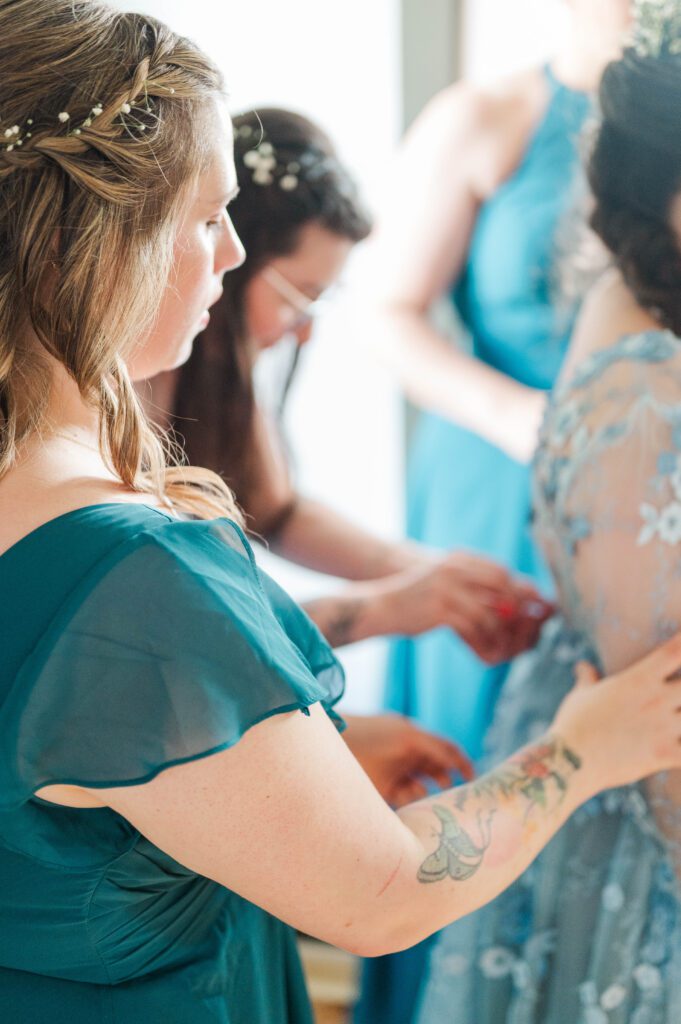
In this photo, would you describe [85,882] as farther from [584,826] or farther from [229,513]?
[584,826]

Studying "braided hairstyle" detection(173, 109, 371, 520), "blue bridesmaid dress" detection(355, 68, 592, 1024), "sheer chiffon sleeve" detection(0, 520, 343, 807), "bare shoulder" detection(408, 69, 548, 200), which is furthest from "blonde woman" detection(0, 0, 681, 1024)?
"bare shoulder" detection(408, 69, 548, 200)

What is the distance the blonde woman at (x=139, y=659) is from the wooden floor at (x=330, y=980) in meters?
1.24

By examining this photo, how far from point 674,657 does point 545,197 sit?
0.94 metres

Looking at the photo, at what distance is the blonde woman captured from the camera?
0.61 m

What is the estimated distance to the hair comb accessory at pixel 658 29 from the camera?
0.84 m

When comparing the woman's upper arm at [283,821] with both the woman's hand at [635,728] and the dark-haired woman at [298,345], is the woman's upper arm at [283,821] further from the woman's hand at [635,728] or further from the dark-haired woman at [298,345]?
the dark-haired woman at [298,345]

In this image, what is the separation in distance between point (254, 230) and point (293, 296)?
9cm

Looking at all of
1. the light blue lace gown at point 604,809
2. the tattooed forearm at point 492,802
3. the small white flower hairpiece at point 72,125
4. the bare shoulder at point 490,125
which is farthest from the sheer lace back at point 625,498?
the bare shoulder at point 490,125

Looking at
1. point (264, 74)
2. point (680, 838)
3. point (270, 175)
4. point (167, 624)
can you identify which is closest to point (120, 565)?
point (167, 624)

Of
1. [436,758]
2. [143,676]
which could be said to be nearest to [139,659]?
[143,676]

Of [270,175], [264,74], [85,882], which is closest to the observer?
[85,882]

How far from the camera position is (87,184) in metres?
0.65

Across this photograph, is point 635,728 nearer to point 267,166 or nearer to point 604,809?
point 604,809

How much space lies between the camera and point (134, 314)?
70cm
